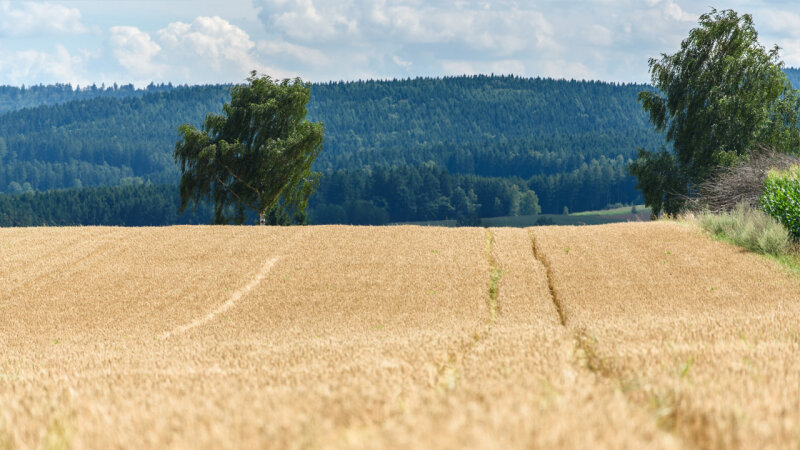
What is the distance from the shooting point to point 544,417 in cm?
286

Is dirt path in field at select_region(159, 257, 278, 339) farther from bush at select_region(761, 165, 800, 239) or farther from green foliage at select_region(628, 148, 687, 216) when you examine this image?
green foliage at select_region(628, 148, 687, 216)

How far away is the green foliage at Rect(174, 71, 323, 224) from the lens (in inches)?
1992

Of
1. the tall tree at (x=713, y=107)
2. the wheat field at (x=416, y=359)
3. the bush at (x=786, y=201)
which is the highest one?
the tall tree at (x=713, y=107)

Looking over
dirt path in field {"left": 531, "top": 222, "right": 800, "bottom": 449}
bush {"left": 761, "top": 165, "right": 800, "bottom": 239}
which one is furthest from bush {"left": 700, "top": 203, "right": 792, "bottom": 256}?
dirt path in field {"left": 531, "top": 222, "right": 800, "bottom": 449}

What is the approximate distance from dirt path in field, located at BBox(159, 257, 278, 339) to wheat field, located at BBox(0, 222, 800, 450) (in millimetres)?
117

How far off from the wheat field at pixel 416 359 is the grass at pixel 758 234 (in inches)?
54.3

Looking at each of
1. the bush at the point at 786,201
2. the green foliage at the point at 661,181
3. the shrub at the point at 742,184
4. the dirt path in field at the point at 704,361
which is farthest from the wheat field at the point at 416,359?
the green foliage at the point at 661,181

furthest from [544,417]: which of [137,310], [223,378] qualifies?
[137,310]

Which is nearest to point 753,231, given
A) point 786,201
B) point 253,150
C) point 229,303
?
point 786,201

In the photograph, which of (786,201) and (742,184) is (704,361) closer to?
(786,201)

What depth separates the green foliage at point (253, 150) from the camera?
50594 mm

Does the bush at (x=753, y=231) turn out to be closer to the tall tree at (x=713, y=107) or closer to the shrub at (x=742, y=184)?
the shrub at (x=742, y=184)

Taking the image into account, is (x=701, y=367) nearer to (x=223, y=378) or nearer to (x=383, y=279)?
(x=223, y=378)

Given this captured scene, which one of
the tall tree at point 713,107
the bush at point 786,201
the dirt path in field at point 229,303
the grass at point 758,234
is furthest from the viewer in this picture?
the tall tree at point 713,107
